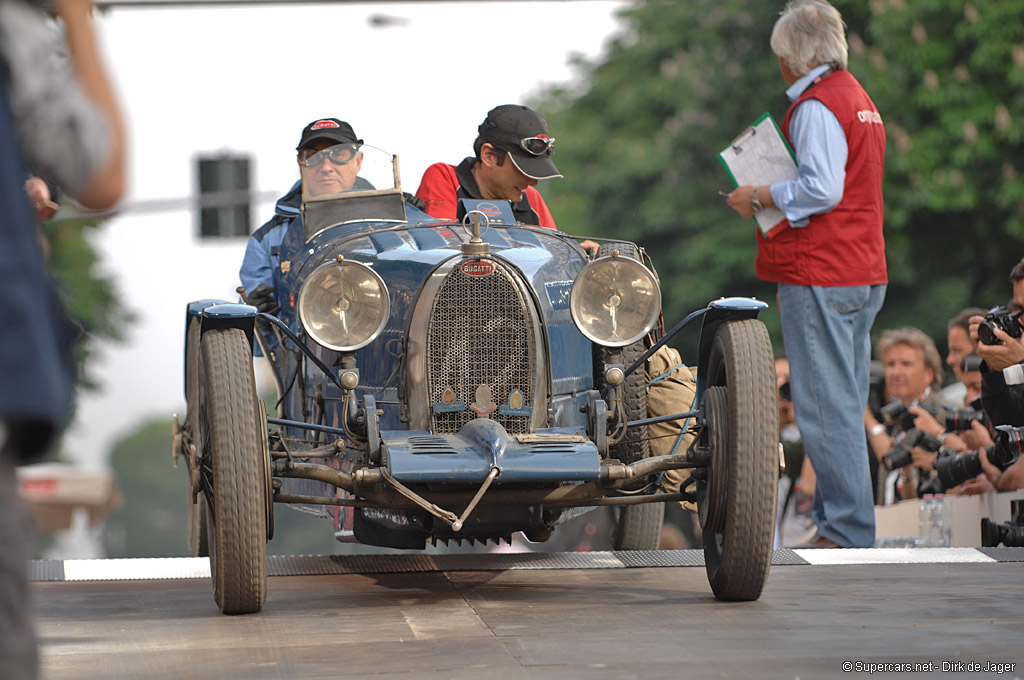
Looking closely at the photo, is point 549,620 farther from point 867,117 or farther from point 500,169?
point 867,117

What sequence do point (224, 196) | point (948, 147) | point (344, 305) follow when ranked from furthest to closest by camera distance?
point (224, 196) → point (948, 147) → point (344, 305)

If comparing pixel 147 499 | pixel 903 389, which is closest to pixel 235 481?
pixel 903 389

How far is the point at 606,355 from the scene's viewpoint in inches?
→ 236

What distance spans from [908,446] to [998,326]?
1.54 metres

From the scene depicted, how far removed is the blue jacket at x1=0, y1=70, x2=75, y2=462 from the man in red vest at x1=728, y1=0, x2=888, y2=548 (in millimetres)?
5051

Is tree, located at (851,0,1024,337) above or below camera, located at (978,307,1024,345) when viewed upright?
above

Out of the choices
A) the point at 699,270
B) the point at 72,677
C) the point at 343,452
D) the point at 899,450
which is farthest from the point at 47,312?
the point at 699,270

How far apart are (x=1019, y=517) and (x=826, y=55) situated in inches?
93.9

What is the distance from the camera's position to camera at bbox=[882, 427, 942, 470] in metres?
9.11

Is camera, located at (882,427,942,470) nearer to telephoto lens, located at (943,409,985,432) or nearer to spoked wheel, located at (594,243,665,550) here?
telephoto lens, located at (943,409,985,432)

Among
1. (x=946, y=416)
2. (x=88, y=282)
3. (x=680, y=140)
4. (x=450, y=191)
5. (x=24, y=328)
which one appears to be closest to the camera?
(x=24, y=328)

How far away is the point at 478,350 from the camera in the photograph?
5.91 meters

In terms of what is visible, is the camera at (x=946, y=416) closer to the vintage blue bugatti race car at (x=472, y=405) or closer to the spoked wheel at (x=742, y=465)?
the vintage blue bugatti race car at (x=472, y=405)

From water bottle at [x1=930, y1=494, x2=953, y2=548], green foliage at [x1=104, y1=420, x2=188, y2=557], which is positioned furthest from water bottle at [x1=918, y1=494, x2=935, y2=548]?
green foliage at [x1=104, y1=420, x2=188, y2=557]
